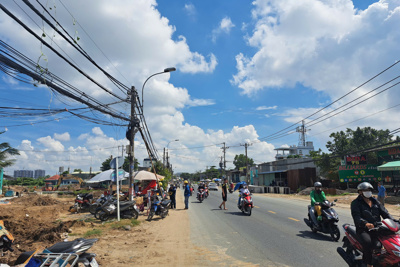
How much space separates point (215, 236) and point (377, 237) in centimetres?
486

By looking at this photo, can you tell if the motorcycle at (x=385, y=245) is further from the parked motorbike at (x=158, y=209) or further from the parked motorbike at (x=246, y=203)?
the parked motorbike at (x=158, y=209)

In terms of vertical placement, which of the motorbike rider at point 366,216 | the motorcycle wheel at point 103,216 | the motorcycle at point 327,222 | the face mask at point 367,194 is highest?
the face mask at point 367,194

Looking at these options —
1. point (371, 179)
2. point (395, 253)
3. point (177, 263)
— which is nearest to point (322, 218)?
point (395, 253)

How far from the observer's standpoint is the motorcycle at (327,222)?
751 centimetres

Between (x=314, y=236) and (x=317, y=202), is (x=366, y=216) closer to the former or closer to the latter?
(x=314, y=236)

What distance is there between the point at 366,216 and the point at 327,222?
326cm

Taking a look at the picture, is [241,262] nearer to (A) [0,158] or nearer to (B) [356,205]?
(B) [356,205]

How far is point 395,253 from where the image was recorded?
13.0ft

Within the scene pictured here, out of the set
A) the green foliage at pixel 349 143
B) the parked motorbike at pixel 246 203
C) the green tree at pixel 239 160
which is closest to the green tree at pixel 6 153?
the parked motorbike at pixel 246 203

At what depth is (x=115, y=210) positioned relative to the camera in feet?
39.5

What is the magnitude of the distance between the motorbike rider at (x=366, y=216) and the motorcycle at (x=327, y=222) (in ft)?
8.43

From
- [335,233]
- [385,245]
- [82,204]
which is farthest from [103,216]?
[385,245]

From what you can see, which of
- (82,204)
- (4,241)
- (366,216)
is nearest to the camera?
(366,216)

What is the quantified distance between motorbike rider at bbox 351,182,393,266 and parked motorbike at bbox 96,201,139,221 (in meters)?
9.67
